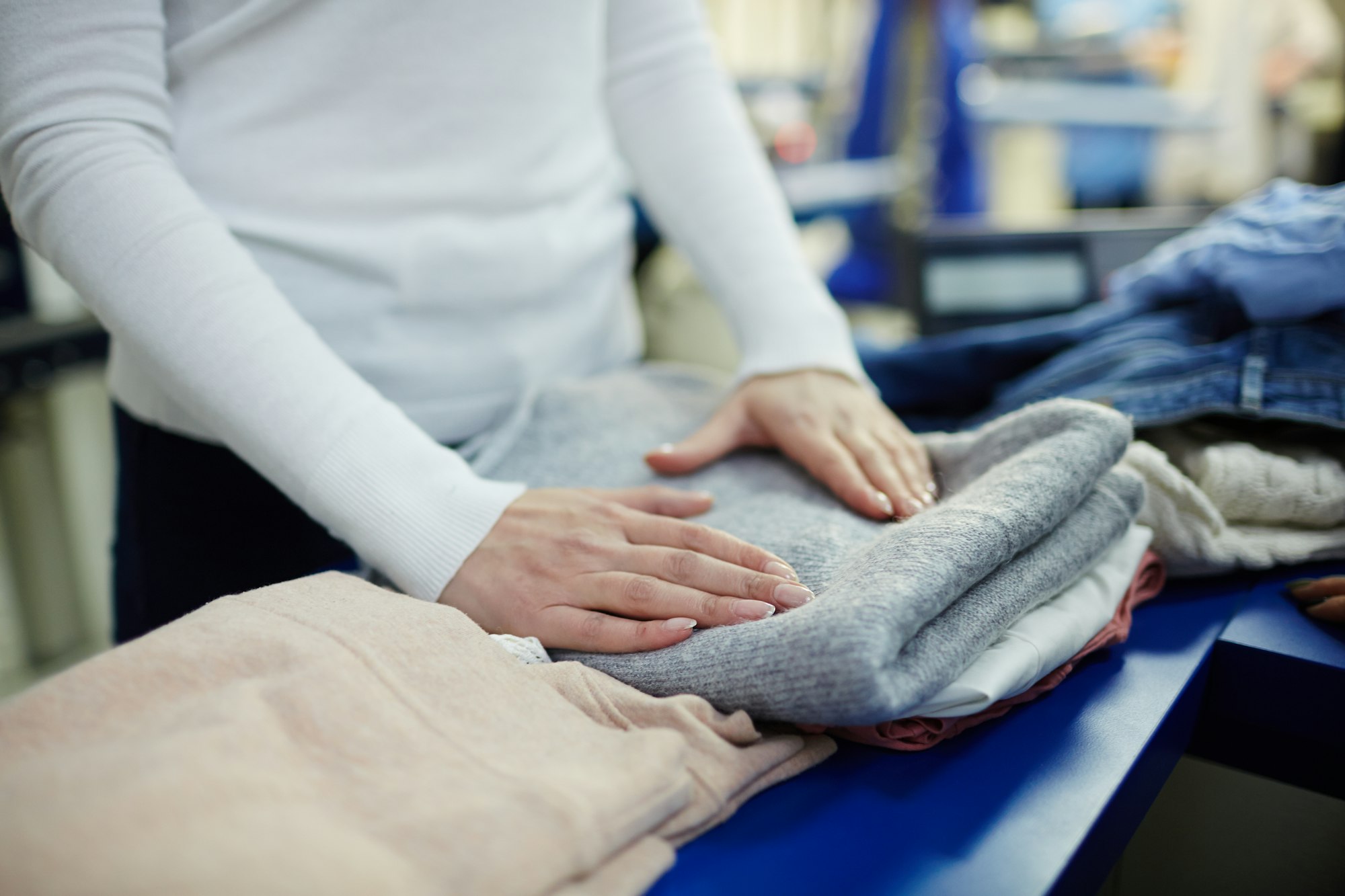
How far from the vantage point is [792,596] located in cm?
39

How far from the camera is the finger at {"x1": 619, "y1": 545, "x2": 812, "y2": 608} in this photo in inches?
15.6

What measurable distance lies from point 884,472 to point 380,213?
1.16ft

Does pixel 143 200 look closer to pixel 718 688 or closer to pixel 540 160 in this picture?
pixel 540 160

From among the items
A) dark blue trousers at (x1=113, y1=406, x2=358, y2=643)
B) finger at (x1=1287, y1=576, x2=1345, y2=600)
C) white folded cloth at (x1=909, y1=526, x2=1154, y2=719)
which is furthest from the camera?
dark blue trousers at (x1=113, y1=406, x2=358, y2=643)

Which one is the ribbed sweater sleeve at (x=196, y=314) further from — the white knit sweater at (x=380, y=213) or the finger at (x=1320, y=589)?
the finger at (x=1320, y=589)

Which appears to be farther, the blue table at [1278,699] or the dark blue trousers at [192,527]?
the dark blue trousers at [192,527]

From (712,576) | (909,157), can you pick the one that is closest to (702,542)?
(712,576)

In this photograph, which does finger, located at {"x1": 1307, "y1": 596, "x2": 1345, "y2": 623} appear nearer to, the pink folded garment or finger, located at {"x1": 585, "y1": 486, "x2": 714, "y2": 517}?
the pink folded garment

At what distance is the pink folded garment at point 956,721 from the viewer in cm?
38

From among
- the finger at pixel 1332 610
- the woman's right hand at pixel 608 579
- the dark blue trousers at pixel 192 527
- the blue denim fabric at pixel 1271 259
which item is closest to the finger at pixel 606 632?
the woman's right hand at pixel 608 579

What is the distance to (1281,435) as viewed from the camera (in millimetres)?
555

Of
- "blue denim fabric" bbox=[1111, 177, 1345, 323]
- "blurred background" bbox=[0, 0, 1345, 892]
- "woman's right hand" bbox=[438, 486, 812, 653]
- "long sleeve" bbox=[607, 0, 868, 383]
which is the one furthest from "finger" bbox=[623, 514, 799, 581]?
"blurred background" bbox=[0, 0, 1345, 892]

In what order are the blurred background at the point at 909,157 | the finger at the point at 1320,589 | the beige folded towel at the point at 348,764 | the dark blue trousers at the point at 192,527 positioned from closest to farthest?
the beige folded towel at the point at 348,764
the finger at the point at 1320,589
the dark blue trousers at the point at 192,527
the blurred background at the point at 909,157

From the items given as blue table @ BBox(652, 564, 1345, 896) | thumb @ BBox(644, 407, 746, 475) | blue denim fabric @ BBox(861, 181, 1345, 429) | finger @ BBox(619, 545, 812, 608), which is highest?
blue denim fabric @ BBox(861, 181, 1345, 429)
